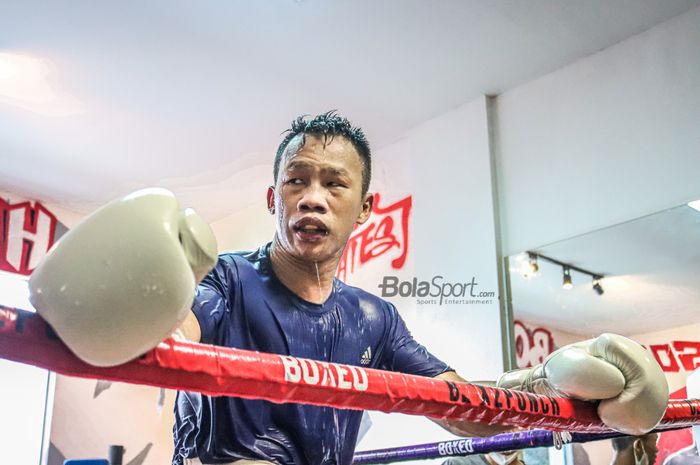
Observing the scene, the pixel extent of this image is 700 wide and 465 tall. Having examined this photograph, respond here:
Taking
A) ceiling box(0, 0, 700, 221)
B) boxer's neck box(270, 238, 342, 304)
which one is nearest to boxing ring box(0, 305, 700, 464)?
boxer's neck box(270, 238, 342, 304)

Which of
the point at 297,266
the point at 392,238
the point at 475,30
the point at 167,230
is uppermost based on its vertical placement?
the point at 475,30

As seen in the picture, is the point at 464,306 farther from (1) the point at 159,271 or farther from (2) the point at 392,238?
(1) the point at 159,271

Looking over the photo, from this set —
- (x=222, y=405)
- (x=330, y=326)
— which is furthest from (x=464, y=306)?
(x=222, y=405)

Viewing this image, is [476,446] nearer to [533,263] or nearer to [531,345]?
[531,345]

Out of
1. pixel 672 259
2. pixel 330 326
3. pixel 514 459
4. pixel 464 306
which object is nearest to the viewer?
pixel 330 326

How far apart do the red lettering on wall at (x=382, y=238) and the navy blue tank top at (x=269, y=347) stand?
8.26 ft

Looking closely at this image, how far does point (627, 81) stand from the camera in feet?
11.0

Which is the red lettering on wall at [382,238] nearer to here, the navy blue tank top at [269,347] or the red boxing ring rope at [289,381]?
the navy blue tank top at [269,347]

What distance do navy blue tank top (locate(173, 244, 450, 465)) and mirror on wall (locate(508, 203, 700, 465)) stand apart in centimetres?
168

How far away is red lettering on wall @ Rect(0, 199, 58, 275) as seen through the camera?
491 centimetres

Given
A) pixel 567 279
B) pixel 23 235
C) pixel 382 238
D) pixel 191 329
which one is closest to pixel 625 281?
pixel 567 279

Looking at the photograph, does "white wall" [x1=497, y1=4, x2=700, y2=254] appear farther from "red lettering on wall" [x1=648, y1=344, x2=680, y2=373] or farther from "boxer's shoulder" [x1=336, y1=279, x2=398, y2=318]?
"boxer's shoulder" [x1=336, y1=279, x2=398, y2=318]

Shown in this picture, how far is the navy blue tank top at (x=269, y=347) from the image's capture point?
1.26m

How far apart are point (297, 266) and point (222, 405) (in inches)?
12.9
